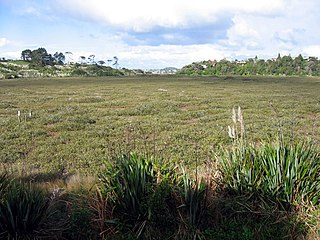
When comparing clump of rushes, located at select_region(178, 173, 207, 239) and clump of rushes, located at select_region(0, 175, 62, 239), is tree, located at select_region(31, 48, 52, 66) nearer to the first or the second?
clump of rushes, located at select_region(0, 175, 62, 239)

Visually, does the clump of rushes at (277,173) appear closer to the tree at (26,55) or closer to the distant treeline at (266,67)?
the distant treeline at (266,67)

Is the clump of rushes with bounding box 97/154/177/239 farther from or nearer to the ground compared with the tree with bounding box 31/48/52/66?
nearer to the ground

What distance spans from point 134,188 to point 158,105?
25926 millimetres

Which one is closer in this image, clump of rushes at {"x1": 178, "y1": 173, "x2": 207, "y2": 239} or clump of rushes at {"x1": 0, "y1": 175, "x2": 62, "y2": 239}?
clump of rushes at {"x1": 0, "y1": 175, "x2": 62, "y2": 239}

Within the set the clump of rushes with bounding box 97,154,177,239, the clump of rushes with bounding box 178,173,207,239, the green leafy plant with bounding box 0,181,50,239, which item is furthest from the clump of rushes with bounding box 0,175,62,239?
the clump of rushes with bounding box 178,173,207,239

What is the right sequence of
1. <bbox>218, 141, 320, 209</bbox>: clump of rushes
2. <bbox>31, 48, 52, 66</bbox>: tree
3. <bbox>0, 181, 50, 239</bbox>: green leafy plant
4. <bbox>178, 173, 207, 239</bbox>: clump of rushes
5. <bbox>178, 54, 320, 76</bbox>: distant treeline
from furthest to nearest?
<bbox>31, 48, 52, 66</bbox>: tree, <bbox>178, 54, 320, 76</bbox>: distant treeline, <bbox>218, 141, 320, 209</bbox>: clump of rushes, <bbox>178, 173, 207, 239</bbox>: clump of rushes, <bbox>0, 181, 50, 239</bbox>: green leafy plant

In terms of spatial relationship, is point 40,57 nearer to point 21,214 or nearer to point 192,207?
point 21,214

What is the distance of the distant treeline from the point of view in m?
Result: 138

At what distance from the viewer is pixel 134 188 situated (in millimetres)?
4773

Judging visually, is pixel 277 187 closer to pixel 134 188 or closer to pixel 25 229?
pixel 134 188

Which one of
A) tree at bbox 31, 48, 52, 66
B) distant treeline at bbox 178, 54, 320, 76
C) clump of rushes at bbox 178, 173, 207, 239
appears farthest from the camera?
tree at bbox 31, 48, 52, 66

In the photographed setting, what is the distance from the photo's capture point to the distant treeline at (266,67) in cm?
13825

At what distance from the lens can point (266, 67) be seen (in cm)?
14812

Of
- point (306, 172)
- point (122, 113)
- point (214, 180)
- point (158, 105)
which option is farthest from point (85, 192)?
point (158, 105)
